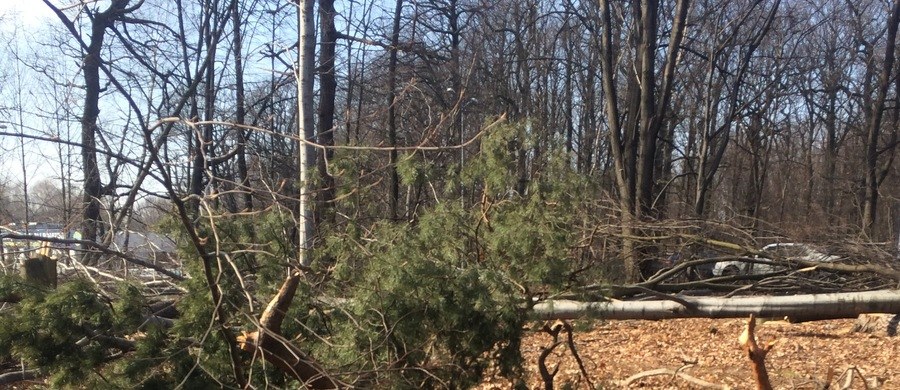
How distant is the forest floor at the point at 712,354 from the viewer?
609cm

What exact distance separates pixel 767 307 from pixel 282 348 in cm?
544

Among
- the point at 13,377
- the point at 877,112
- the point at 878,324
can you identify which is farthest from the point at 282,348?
the point at 877,112

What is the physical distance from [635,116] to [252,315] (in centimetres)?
1087

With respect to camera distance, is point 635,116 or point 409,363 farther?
point 635,116

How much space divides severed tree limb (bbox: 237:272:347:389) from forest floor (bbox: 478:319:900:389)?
4.99 ft

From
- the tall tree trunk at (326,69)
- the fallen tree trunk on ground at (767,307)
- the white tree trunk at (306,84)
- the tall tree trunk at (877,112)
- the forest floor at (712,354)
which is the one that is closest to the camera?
the white tree trunk at (306,84)

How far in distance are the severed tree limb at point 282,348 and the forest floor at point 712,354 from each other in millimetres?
1521

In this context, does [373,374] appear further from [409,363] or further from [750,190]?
[750,190]

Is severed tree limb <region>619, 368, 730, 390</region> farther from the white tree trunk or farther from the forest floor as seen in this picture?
the white tree trunk

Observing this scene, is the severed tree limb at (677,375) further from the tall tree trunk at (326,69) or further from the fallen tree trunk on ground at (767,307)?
the tall tree trunk at (326,69)

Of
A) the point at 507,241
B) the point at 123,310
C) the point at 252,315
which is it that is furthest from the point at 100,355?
the point at 507,241

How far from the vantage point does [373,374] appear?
395 cm

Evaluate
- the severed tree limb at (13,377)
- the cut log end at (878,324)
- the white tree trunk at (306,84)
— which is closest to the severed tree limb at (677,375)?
the white tree trunk at (306,84)

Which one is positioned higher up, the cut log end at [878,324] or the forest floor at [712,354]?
the cut log end at [878,324]
